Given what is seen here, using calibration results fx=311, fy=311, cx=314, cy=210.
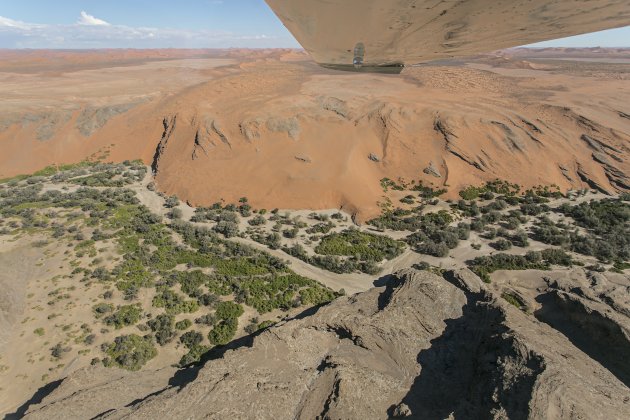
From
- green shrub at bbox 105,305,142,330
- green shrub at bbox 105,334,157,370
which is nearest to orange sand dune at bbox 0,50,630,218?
green shrub at bbox 105,305,142,330

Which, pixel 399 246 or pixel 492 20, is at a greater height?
pixel 492 20

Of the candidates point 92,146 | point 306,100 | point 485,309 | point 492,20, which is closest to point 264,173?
point 306,100

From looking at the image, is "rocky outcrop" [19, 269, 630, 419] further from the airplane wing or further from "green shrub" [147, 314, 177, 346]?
the airplane wing

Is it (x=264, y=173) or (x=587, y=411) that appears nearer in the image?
(x=587, y=411)

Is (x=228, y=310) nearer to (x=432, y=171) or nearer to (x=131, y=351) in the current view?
(x=131, y=351)

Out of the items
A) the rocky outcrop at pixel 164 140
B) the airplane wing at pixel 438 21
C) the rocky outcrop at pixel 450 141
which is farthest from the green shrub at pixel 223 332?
the rocky outcrop at pixel 450 141

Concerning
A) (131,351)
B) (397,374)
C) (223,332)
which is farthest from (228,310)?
(397,374)

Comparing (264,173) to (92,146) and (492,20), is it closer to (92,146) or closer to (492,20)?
(92,146)
